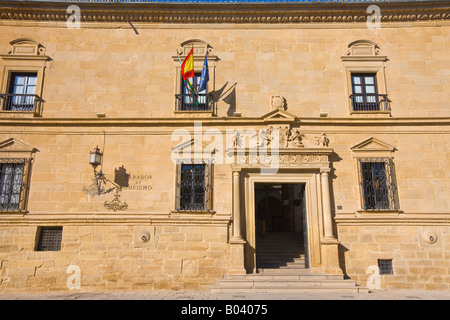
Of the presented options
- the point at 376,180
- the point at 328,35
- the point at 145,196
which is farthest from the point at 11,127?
the point at 376,180

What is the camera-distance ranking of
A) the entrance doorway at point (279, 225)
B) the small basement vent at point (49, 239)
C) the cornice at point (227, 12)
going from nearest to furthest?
the small basement vent at point (49, 239) → the entrance doorway at point (279, 225) → the cornice at point (227, 12)

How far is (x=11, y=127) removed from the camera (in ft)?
36.1

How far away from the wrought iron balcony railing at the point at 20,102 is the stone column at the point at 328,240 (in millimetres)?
9519

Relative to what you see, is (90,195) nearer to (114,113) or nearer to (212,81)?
(114,113)

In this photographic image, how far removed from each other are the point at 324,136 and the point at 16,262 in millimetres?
10177

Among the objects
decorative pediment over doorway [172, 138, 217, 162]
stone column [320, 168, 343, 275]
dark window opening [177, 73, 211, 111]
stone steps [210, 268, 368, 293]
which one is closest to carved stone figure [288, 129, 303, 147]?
stone column [320, 168, 343, 275]

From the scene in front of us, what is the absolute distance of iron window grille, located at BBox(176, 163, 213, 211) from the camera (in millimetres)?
10586

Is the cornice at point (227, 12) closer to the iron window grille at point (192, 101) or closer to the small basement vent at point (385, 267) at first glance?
the iron window grille at point (192, 101)

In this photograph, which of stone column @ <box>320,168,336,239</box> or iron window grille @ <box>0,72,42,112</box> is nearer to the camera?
stone column @ <box>320,168,336,239</box>

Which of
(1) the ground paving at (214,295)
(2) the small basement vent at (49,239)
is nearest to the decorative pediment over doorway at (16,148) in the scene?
(2) the small basement vent at (49,239)

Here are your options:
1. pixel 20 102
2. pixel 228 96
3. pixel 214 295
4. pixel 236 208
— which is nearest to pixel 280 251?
pixel 236 208

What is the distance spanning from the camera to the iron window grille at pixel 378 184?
1056 cm

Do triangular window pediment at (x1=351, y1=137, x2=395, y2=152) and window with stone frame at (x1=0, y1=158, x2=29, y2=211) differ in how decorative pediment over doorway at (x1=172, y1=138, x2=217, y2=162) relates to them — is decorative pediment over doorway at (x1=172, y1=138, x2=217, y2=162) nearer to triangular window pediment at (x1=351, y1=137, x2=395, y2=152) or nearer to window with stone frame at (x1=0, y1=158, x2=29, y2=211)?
triangular window pediment at (x1=351, y1=137, x2=395, y2=152)

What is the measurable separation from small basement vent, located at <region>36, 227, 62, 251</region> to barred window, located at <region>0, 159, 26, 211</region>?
1.07 m
